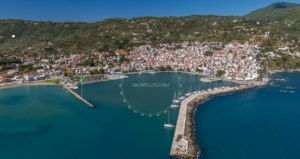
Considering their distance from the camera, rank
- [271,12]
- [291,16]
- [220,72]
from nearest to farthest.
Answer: [220,72] < [291,16] < [271,12]

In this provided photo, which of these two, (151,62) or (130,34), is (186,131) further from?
(130,34)

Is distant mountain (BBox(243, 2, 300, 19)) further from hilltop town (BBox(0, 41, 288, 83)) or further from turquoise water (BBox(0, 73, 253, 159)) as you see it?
turquoise water (BBox(0, 73, 253, 159))

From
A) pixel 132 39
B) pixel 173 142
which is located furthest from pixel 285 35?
pixel 173 142

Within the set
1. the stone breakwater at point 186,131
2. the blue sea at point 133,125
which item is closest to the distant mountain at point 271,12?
the blue sea at point 133,125

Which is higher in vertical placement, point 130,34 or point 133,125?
point 130,34

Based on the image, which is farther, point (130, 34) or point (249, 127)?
point (130, 34)

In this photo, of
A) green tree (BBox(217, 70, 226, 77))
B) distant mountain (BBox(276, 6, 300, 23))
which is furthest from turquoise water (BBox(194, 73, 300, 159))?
distant mountain (BBox(276, 6, 300, 23))

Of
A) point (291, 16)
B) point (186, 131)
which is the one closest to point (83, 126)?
point (186, 131)

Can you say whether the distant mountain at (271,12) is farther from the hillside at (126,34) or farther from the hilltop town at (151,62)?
the hilltop town at (151,62)
